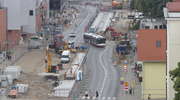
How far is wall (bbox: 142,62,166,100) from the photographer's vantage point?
32062 mm

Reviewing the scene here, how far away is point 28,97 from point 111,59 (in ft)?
38.7

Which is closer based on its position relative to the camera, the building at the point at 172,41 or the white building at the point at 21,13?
the building at the point at 172,41

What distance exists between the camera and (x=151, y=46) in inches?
1273

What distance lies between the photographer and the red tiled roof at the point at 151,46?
32.0 m

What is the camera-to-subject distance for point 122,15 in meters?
66.6

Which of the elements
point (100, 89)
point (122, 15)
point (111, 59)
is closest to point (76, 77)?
point (100, 89)

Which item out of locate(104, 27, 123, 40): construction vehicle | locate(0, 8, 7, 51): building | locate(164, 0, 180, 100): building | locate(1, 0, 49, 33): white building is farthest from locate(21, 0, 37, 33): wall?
locate(164, 0, 180, 100): building

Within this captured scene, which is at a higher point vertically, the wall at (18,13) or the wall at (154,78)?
the wall at (18,13)

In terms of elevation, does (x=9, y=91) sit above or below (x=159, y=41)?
below

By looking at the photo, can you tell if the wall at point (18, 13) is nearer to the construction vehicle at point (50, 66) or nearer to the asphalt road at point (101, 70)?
the asphalt road at point (101, 70)

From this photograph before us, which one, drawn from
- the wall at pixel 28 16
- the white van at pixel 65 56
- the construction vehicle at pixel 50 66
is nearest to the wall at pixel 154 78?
the construction vehicle at pixel 50 66

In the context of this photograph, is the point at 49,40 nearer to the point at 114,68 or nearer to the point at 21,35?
the point at 21,35

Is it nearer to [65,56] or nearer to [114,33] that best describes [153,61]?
[65,56]

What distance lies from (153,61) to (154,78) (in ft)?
2.28
